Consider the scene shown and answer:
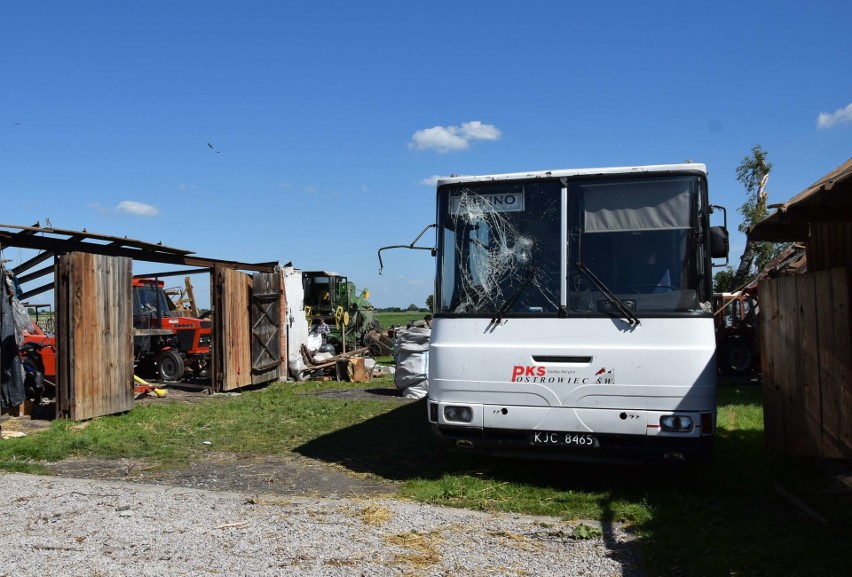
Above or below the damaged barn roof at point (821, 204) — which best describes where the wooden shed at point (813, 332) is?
below

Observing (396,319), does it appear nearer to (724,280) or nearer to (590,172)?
(724,280)

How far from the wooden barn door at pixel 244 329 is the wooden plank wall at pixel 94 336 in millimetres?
3387

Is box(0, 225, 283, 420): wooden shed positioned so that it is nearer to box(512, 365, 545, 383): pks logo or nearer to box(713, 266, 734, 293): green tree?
box(512, 365, 545, 383): pks logo

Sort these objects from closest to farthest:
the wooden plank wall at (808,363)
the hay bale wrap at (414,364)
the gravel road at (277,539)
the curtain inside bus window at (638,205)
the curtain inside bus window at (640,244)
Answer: the gravel road at (277,539)
the wooden plank wall at (808,363)
the curtain inside bus window at (640,244)
the curtain inside bus window at (638,205)
the hay bale wrap at (414,364)

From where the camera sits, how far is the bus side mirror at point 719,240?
20.6 feet

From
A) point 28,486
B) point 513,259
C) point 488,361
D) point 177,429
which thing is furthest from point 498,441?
point 177,429

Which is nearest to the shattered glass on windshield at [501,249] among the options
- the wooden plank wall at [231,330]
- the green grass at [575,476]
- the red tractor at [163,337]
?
the green grass at [575,476]

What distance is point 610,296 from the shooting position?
20.3 feet

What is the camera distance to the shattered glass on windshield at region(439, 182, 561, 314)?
6469 mm

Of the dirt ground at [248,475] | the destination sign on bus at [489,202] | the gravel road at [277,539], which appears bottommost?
the dirt ground at [248,475]

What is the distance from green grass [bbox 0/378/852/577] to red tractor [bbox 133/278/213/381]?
17.4ft

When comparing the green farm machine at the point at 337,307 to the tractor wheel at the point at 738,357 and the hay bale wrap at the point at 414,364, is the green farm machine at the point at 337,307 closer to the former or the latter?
the hay bale wrap at the point at 414,364

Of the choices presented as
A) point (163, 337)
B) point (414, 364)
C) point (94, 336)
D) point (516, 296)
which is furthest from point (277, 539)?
point (163, 337)

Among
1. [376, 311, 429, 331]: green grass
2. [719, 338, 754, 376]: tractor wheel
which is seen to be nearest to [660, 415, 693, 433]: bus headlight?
[719, 338, 754, 376]: tractor wheel
